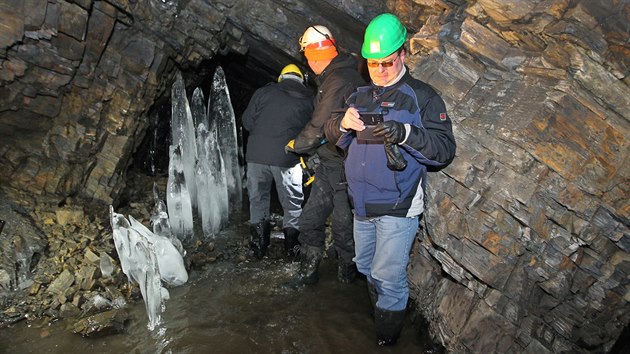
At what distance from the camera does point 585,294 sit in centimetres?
360

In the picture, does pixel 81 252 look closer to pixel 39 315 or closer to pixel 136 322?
pixel 39 315

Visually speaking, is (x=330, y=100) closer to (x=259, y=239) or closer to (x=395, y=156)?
(x=395, y=156)

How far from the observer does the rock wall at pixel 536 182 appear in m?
3.52

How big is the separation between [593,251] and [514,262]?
0.62 meters

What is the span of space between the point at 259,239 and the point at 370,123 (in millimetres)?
3145

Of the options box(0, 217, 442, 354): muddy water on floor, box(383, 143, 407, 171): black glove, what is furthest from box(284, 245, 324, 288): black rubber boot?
box(383, 143, 407, 171): black glove

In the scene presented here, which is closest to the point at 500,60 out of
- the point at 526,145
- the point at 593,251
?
the point at 526,145

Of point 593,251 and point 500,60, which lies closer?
point 593,251

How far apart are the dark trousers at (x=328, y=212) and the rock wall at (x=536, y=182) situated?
103cm

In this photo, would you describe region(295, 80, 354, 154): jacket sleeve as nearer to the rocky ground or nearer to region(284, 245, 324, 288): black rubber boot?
region(284, 245, 324, 288): black rubber boot

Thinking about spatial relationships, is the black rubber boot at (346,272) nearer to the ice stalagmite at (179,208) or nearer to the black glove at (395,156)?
the black glove at (395,156)

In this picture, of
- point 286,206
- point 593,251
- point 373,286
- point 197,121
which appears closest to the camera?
point 593,251

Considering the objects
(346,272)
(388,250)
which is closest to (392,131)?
(388,250)

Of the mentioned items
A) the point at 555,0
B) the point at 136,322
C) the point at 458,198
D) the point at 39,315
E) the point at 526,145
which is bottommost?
the point at 39,315
